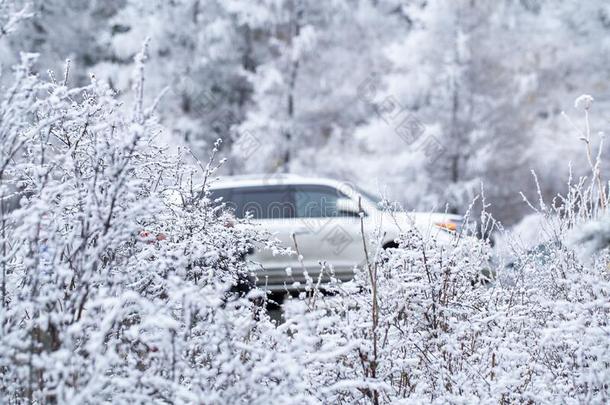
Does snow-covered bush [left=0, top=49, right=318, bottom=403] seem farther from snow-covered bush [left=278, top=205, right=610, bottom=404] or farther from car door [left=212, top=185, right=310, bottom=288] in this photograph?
car door [left=212, top=185, right=310, bottom=288]

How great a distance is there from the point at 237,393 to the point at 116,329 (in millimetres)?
903

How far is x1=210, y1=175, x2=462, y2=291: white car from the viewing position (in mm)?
8492

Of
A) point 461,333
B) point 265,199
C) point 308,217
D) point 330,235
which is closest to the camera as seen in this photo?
point 461,333

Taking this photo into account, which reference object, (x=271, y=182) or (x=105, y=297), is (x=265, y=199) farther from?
(x=105, y=297)

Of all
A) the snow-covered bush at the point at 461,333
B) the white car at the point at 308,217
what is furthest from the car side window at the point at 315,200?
the snow-covered bush at the point at 461,333

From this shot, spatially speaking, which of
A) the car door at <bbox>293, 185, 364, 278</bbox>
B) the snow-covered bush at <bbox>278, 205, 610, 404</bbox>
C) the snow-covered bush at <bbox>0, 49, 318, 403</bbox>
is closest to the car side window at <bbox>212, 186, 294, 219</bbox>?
the car door at <bbox>293, 185, 364, 278</bbox>

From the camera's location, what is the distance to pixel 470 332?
360 centimetres

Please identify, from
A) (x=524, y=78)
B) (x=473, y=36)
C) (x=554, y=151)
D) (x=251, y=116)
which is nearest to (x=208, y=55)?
(x=251, y=116)

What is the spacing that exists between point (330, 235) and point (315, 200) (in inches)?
20.0

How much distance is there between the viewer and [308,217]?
874 cm

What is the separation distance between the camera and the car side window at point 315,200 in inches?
344

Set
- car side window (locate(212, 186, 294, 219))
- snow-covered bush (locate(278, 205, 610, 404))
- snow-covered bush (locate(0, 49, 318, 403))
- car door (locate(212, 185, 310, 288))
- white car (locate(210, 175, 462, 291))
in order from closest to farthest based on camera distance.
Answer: snow-covered bush (locate(0, 49, 318, 403)), snow-covered bush (locate(278, 205, 610, 404)), white car (locate(210, 175, 462, 291)), car door (locate(212, 185, 310, 288)), car side window (locate(212, 186, 294, 219))

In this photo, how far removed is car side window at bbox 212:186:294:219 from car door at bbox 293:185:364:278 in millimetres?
234

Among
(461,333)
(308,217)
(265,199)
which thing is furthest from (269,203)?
(461,333)
